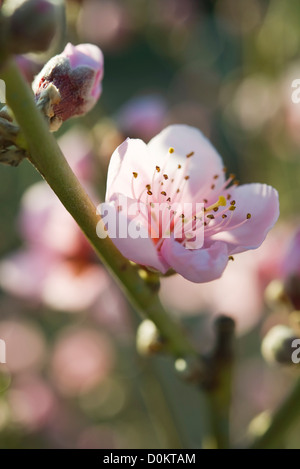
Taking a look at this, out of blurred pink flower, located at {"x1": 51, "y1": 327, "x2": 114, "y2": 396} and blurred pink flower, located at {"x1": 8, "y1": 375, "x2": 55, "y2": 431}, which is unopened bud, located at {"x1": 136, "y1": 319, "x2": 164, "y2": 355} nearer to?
blurred pink flower, located at {"x1": 8, "y1": 375, "x2": 55, "y2": 431}

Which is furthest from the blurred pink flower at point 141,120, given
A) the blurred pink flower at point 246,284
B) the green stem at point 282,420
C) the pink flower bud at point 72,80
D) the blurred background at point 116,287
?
the green stem at point 282,420

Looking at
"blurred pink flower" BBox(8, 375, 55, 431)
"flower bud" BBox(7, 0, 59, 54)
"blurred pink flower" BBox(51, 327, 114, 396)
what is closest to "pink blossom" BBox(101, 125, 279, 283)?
"flower bud" BBox(7, 0, 59, 54)

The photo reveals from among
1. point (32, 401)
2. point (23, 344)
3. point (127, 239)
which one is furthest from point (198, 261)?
point (23, 344)

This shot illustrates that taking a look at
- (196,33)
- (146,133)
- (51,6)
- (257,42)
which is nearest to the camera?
(51,6)

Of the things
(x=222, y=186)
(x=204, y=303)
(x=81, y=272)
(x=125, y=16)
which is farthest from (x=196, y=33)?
(x=222, y=186)

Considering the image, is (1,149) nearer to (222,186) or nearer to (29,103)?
(29,103)

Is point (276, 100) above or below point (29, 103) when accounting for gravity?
above

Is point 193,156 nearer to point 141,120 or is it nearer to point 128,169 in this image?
point 128,169
